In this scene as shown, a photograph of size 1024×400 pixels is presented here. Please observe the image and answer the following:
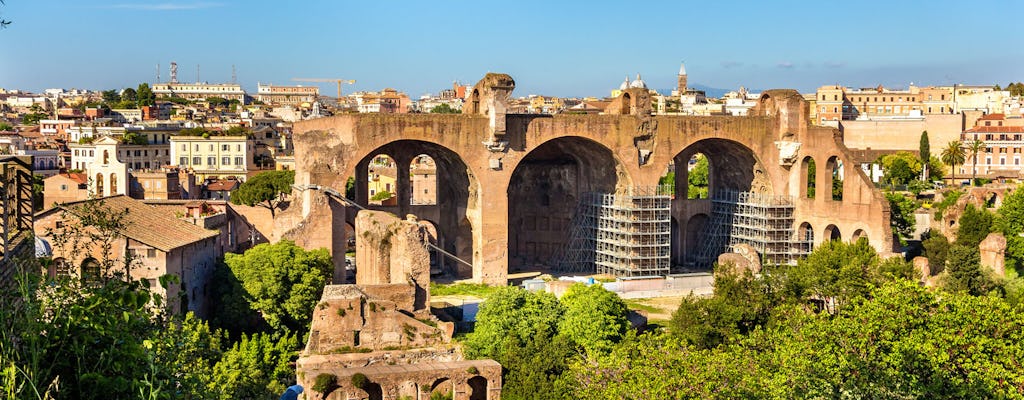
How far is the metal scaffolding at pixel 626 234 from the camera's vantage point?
45531 millimetres

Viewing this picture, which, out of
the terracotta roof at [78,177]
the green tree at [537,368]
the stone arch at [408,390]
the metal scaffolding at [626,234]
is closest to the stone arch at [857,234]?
the metal scaffolding at [626,234]

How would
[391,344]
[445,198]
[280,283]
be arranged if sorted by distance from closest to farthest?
[391,344]
[280,283]
[445,198]

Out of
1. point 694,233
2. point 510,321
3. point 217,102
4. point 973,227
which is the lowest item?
point 510,321

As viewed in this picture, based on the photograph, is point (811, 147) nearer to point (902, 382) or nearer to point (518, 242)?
point (518, 242)

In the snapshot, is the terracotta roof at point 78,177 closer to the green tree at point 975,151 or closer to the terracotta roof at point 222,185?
the terracotta roof at point 222,185

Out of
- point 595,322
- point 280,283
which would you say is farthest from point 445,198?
point 595,322

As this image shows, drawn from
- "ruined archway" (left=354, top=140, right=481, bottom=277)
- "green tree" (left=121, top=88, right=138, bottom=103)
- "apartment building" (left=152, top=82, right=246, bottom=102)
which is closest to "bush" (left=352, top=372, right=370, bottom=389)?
"ruined archway" (left=354, top=140, right=481, bottom=277)

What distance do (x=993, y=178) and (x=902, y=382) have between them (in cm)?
6035

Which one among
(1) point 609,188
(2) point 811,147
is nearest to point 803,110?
(2) point 811,147

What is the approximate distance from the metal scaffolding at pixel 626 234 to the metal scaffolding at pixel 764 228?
12.9 feet

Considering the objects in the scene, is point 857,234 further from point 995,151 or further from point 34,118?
point 34,118

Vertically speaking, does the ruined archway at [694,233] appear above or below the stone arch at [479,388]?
above

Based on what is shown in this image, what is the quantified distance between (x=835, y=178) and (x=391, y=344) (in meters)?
42.4

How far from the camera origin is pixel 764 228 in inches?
1900
